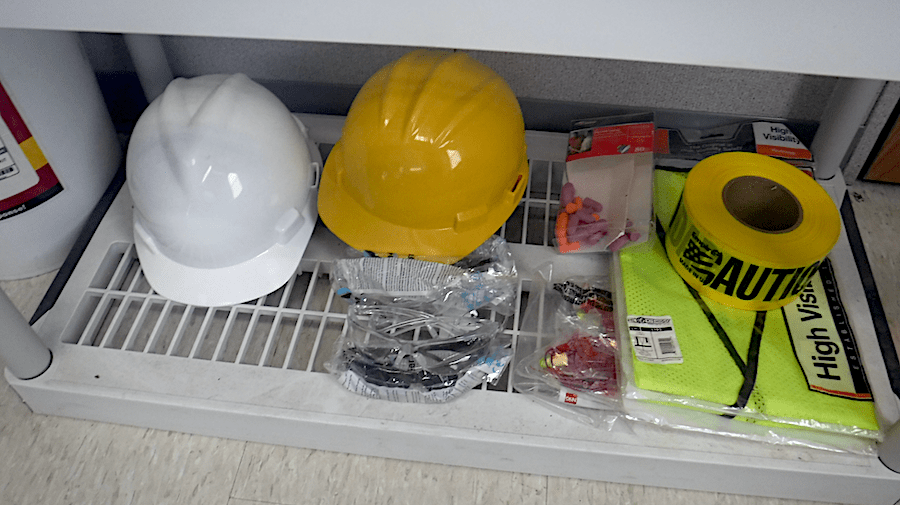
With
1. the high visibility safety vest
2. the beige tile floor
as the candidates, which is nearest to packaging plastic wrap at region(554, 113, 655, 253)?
the high visibility safety vest

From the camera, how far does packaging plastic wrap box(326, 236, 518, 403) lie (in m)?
0.74

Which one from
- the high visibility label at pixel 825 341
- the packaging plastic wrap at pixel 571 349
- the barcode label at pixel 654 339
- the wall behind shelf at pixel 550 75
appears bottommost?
the packaging plastic wrap at pixel 571 349

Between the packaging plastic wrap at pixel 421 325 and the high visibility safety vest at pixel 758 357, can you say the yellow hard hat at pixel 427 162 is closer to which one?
the packaging plastic wrap at pixel 421 325

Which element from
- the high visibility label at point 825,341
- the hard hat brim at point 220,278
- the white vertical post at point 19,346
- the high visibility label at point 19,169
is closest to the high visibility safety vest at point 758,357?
the high visibility label at point 825,341

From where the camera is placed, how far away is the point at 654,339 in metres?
0.73

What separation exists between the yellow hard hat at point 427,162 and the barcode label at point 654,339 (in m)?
0.22

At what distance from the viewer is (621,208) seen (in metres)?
0.86

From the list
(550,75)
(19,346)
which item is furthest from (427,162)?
(19,346)

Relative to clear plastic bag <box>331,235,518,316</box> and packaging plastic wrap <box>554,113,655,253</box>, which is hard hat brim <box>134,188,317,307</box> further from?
packaging plastic wrap <box>554,113,655,253</box>

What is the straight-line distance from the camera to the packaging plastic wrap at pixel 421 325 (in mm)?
742

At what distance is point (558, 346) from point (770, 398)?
0.77 ft

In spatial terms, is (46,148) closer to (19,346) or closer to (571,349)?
(19,346)

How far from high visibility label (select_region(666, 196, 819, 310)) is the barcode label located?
73mm

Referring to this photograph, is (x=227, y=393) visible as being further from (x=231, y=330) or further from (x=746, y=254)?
(x=746, y=254)
